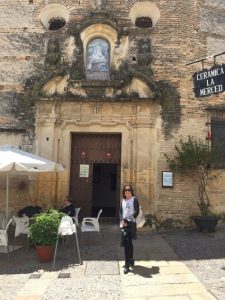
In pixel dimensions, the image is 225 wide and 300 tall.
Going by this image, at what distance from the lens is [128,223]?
24.5ft

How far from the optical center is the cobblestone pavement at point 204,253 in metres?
6.59

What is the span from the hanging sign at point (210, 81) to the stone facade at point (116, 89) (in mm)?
3418

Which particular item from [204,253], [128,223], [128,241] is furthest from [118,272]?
[204,253]

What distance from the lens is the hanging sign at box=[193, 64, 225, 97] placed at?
7.85 m

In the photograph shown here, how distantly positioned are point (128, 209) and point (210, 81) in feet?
10.3

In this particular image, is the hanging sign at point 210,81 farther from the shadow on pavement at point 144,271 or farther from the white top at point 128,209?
the shadow on pavement at point 144,271

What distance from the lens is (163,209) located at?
1154 cm

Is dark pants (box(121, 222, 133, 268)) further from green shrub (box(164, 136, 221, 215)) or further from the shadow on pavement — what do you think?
green shrub (box(164, 136, 221, 215))

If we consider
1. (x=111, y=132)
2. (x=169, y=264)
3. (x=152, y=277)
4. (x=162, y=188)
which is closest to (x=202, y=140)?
(x=162, y=188)

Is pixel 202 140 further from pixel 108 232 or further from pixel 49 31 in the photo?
pixel 49 31

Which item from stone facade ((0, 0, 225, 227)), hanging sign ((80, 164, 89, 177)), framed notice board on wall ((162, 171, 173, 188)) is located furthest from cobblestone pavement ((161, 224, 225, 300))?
hanging sign ((80, 164, 89, 177))

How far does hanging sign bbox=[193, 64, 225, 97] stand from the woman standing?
2.63m

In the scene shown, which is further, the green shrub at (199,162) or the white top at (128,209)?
the green shrub at (199,162)

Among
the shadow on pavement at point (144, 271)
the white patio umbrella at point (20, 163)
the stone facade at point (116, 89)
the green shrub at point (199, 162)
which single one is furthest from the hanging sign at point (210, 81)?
the white patio umbrella at point (20, 163)
